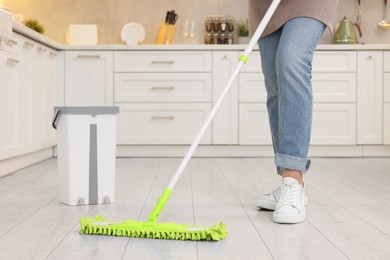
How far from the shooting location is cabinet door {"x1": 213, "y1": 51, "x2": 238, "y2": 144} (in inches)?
172

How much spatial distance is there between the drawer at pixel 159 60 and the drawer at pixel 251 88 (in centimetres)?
27

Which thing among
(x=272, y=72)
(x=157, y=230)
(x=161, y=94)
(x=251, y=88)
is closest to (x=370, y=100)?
(x=251, y=88)

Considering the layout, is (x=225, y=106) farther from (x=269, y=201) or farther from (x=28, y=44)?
(x=269, y=201)

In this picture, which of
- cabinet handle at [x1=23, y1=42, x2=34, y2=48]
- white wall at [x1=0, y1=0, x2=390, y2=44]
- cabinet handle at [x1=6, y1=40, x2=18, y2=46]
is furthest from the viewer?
white wall at [x1=0, y1=0, x2=390, y2=44]

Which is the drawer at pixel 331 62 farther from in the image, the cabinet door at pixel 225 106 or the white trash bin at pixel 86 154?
the white trash bin at pixel 86 154

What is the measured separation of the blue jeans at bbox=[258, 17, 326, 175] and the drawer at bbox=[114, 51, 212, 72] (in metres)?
2.45

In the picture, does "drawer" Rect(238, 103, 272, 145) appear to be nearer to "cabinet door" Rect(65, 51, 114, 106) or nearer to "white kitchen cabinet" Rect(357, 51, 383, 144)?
"white kitchen cabinet" Rect(357, 51, 383, 144)

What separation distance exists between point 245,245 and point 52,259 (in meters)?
0.47

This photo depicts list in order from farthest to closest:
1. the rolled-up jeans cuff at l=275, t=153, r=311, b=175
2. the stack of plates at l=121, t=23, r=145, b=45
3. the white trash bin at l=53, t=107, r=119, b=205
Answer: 1. the stack of plates at l=121, t=23, r=145, b=45
2. the white trash bin at l=53, t=107, r=119, b=205
3. the rolled-up jeans cuff at l=275, t=153, r=311, b=175

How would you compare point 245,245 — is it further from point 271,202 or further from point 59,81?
point 59,81

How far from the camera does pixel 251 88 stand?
437 cm

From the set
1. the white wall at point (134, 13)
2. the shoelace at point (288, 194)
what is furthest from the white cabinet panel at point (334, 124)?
the shoelace at point (288, 194)

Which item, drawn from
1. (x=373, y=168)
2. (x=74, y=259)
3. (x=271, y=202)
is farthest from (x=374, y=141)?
(x=74, y=259)

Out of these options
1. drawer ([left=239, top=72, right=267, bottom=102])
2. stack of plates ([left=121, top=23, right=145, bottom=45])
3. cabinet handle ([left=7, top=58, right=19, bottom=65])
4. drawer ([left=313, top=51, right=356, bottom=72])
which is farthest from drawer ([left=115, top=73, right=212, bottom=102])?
cabinet handle ([left=7, top=58, right=19, bottom=65])
